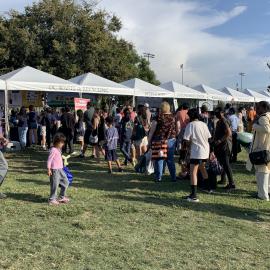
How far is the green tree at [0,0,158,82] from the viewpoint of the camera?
3222 centimetres

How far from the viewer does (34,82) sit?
47.8 ft

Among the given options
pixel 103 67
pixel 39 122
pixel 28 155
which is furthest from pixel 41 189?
pixel 103 67

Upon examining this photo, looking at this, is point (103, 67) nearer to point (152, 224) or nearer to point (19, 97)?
point (19, 97)

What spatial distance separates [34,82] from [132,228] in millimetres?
9908

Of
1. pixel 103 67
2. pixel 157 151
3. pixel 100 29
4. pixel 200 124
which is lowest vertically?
pixel 157 151

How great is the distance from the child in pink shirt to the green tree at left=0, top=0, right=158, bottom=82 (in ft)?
83.5

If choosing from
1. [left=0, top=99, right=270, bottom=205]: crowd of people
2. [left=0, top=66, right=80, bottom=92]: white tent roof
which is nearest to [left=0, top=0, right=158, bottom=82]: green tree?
[left=0, top=66, right=80, bottom=92]: white tent roof

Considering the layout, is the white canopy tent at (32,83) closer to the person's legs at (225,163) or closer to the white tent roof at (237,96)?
the person's legs at (225,163)

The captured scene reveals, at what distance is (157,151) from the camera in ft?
29.1

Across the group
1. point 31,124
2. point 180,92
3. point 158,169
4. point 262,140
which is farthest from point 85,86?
point 262,140

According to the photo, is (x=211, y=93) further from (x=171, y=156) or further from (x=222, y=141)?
(x=222, y=141)

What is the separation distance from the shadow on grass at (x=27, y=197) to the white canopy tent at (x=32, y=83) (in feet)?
22.7

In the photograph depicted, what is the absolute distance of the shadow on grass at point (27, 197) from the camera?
722 centimetres

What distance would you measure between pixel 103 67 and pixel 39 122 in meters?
18.8
